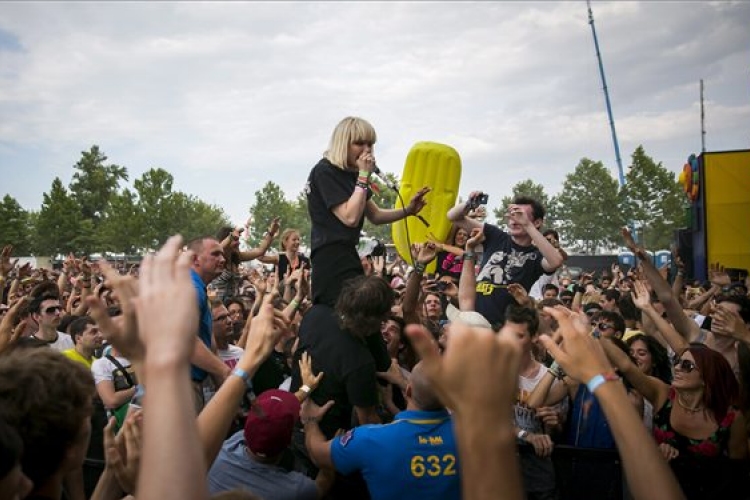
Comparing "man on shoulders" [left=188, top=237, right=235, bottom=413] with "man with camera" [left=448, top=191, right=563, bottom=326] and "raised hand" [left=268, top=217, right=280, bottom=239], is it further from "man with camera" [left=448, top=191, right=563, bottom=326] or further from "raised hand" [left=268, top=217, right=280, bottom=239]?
"raised hand" [left=268, top=217, right=280, bottom=239]

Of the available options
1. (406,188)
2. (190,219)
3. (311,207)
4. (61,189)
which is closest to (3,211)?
(61,189)

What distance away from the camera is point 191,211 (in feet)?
190

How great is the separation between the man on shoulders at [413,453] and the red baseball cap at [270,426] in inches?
11.4

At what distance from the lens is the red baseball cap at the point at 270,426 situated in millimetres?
2736

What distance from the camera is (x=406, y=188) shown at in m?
8.48

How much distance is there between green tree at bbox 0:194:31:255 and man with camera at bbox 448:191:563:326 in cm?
5161

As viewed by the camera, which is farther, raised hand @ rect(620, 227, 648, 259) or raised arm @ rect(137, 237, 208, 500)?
raised hand @ rect(620, 227, 648, 259)

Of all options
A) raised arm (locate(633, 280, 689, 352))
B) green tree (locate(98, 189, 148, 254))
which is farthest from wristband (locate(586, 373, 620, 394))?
green tree (locate(98, 189, 148, 254))

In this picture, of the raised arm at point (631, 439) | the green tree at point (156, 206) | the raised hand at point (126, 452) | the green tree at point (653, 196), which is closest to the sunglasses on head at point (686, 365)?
the raised arm at point (631, 439)

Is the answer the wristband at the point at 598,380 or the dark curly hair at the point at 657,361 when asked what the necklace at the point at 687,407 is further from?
the wristband at the point at 598,380

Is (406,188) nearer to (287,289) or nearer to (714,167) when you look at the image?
(287,289)

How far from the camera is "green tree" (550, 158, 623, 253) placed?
5844cm

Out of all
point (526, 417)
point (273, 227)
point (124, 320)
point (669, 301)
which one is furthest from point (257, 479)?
point (273, 227)

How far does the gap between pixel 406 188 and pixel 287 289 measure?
2.81 metres
